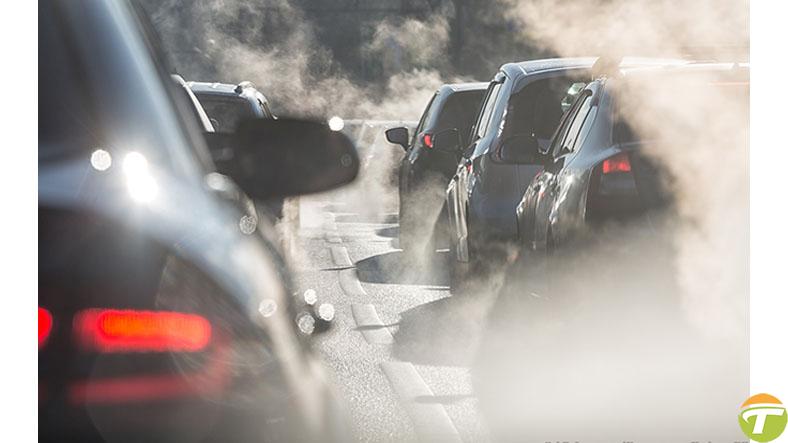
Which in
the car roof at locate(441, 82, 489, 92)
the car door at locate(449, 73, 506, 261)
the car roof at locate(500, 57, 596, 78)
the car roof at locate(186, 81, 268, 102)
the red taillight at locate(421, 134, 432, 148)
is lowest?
the car door at locate(449, 73, 506, 261)

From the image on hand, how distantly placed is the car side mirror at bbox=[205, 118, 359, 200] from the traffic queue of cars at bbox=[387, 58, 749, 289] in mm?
3498

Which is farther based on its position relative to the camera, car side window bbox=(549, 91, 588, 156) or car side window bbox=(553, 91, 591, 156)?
car side window bbox=(549, 91, 588, 156)

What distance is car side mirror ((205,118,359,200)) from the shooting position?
7.65 feet

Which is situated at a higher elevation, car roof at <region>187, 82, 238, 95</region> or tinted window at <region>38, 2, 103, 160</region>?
car roof at <region>187, 82, 238, 95</region>

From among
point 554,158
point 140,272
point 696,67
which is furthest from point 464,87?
point 140,272

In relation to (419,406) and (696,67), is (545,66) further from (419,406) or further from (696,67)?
(419,406)

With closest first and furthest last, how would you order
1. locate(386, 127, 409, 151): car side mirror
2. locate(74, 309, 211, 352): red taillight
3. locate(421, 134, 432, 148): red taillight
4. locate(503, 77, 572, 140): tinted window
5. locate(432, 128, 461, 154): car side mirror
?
locate(74, 309, 211, 352): red taillight, locate(503, 77, 572, 140): tinted window, locate(432, 128, 461, 154): car side mirror, locate(421, 134, 432, 148): red taillight, locate(386, 127, 409, 151): car side mirror

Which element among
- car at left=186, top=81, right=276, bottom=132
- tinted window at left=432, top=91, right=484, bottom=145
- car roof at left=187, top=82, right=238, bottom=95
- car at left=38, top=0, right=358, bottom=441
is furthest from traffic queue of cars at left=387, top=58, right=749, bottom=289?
car at left=38, top=0, right=358, bottom=441

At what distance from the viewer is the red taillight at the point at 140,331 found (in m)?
1.57

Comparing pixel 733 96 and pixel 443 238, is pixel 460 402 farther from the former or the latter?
pixel 443 238
